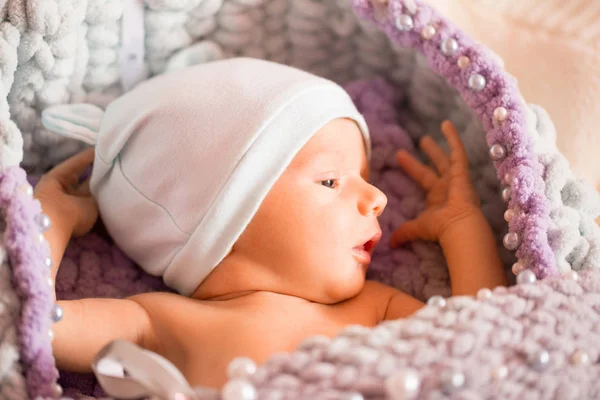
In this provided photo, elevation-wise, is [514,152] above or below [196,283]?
above

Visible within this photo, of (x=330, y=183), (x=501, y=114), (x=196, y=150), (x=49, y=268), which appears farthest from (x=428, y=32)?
(x=49, y=268)

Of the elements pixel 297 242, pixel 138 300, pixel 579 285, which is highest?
pixel 579 285

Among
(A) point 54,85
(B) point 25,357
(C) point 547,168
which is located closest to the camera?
(B) point 25,357

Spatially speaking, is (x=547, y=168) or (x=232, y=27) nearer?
(x=547, y=168)

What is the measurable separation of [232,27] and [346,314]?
1.73 feet

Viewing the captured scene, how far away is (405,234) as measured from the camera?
104cm

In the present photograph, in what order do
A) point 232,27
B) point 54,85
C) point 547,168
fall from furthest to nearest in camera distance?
1. point 232,27
2. point 54,85
3. point 547,168

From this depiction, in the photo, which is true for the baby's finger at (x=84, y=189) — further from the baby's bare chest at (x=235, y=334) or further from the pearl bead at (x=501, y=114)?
the pearl bead at (x=501, y=114)

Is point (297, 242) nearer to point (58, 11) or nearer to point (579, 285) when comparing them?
point (579, 285)

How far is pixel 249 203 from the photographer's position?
0.87m

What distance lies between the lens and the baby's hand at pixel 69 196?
92cm

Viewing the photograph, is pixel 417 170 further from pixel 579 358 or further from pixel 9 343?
pixel 9 343

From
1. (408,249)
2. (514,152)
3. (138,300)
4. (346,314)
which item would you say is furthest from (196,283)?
(514,152)

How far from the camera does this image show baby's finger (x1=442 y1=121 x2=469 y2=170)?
3.34ft
